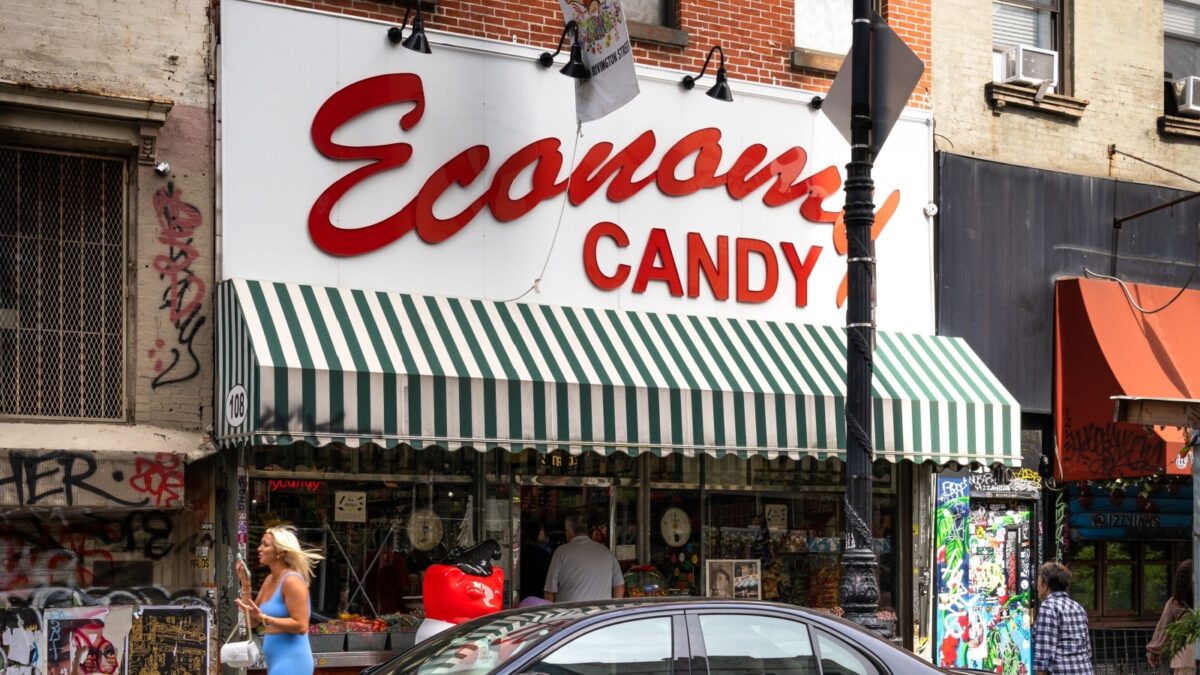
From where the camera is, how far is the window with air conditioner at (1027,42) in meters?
16.0

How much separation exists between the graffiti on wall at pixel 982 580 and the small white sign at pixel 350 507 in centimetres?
580

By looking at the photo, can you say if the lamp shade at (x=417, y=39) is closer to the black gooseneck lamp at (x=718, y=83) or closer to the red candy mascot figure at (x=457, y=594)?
the black gooseneck lamp at (x=718, y=83)

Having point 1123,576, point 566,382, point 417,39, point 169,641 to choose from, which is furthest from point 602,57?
point 1123,576

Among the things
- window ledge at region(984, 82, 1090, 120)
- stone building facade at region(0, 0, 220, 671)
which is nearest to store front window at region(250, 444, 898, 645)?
stone building facade at region(0, 0, 220, 671)

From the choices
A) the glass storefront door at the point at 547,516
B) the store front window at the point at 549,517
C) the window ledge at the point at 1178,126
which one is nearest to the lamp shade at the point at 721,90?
the store front window at the point at 549,517

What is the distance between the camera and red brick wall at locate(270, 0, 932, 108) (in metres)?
13.1

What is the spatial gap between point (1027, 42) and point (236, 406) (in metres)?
9.76

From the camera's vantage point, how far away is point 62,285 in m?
11.5

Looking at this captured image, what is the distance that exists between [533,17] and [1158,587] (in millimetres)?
9475

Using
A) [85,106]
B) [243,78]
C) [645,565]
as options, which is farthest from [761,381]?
[85,106]

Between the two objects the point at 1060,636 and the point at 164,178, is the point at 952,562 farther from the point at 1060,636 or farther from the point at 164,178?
the point at 164,178

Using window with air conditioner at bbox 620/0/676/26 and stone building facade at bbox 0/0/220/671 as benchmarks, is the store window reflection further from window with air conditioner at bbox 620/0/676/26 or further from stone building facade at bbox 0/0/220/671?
stone building facade at bbox 0/0/220/671

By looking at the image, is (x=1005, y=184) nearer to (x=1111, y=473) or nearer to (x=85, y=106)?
(x=1111, y=473)

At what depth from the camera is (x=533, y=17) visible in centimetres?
1345
